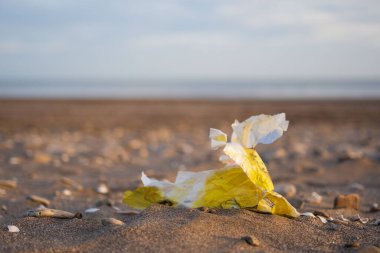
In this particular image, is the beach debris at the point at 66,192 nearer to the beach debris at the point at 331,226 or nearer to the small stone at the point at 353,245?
the beach debris at the point at 331,226

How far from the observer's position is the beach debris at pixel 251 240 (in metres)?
2.18

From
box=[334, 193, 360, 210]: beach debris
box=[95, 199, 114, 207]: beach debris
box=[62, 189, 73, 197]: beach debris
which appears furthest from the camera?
box=[62, 189, 73, 197]: beach debris

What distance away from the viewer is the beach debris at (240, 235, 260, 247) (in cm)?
218

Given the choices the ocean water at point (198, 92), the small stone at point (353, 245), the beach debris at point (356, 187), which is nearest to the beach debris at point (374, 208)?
the beach debris at point (356, 187)

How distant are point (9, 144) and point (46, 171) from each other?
226cm

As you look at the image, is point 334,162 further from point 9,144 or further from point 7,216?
point 9,144

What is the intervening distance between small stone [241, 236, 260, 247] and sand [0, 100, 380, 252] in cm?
2

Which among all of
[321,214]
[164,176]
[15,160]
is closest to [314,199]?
[321,214]

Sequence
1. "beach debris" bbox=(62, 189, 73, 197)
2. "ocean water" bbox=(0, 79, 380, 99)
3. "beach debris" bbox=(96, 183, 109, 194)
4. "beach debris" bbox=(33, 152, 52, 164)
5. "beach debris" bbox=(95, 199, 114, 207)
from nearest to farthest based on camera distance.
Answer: "beach debris" bbox=(95, 199, 114, 207), "beach debris" bbox=(62, 189, 73, 197), "beach debris" bbox=(96, 183, 109, 194), "beach debris" bbox=(33, 152, 52, 164), "ocean water" bbox=(0, 79, 380, 99)

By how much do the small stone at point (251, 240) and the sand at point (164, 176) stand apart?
0.08 ft

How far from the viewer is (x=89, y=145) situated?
7.82 meters

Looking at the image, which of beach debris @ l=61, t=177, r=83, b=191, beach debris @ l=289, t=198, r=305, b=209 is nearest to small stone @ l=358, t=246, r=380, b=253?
beach debris @ l=289, t=198, r=305, b=209

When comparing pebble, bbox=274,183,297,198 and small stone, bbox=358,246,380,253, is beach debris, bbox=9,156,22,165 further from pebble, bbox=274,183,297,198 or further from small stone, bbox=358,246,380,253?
small stone, bbox=358,246,380,253

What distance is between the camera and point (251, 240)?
219 cm
